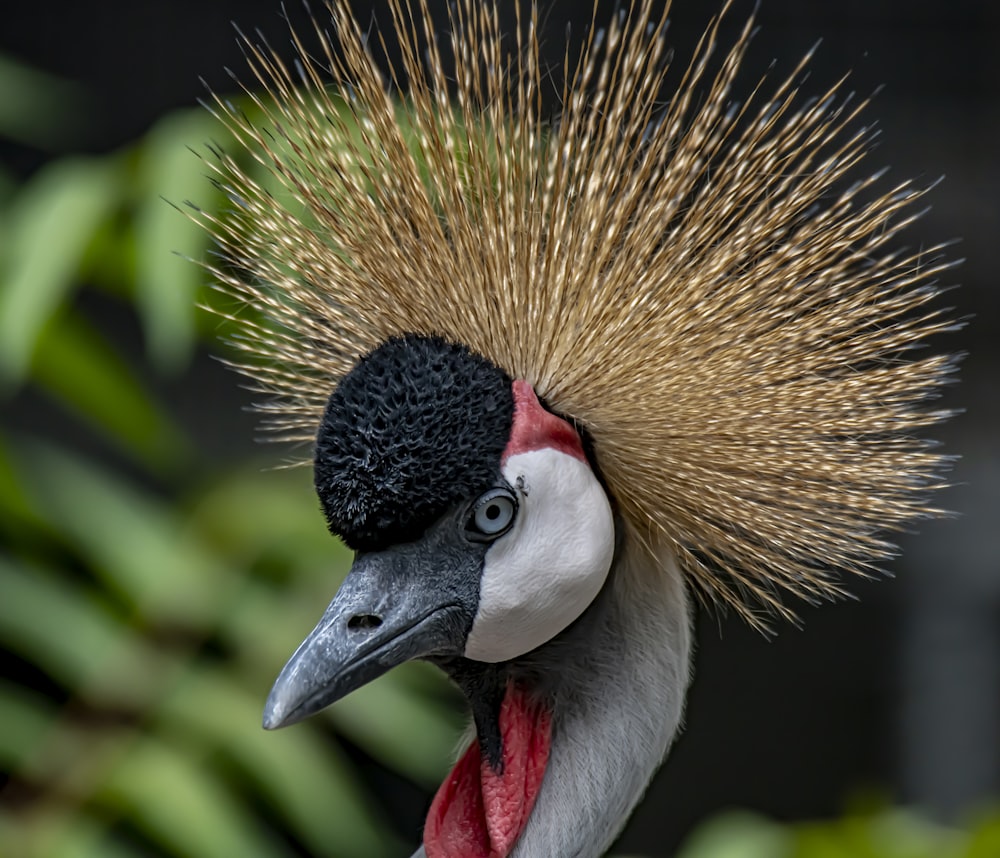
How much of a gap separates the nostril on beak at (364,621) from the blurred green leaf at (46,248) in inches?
20.8

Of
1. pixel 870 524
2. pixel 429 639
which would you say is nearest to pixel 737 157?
pixel 870 524

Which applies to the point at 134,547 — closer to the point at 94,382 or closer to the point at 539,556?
the point at 94,382

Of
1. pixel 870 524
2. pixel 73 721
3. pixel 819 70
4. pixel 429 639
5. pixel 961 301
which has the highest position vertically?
pixel 819 70

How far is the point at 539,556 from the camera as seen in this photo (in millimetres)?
850

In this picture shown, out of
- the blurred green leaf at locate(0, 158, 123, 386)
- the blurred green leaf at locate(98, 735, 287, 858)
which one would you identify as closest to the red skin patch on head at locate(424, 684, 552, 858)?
the blurred green leaf at locate(98, 735, 287, 858)

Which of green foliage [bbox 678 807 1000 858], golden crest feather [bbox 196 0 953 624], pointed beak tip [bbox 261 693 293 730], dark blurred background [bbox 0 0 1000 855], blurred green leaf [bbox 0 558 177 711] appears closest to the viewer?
pointed beak tip [bbox 261 693 293 730]

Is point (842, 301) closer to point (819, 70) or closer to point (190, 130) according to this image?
point (190, 130)

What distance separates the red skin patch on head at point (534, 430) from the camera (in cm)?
84

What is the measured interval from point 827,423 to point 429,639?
1.00 feet

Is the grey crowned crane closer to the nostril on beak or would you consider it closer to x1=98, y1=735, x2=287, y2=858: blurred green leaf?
the nostril on beak

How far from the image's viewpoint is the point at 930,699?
2.55m

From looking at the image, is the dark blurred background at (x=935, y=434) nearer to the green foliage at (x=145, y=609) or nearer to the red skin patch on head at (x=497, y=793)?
the green foliage at (x=145, y=609)

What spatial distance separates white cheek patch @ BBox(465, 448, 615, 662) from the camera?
85cm

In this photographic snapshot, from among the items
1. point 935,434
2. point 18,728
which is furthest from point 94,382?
point 935,434
